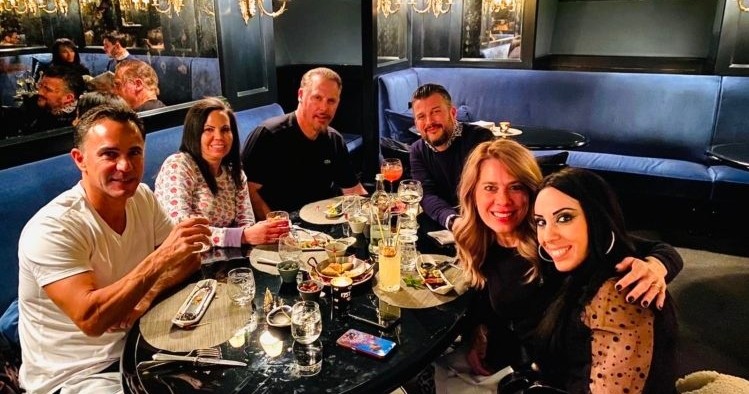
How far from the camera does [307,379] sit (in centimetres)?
133

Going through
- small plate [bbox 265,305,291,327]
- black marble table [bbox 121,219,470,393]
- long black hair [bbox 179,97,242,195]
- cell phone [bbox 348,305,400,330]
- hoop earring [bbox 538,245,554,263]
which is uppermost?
long black hair [bbox 179,97,242,195]

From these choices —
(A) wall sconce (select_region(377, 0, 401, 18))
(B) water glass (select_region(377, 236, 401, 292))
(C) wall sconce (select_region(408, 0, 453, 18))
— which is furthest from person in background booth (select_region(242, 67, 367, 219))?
(C) wall sconce (select_region(408, 0, 453, 18))

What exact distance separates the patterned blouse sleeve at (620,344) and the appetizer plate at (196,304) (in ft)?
3.65

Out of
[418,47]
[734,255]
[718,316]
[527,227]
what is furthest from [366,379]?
[418,47]

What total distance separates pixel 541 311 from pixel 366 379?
2.10 feet

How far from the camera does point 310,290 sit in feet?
5.58

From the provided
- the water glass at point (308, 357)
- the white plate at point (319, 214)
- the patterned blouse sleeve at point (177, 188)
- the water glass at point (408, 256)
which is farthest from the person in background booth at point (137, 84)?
the water glass at point (308, 357)

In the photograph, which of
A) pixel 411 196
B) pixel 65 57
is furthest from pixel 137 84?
pixel 411 196

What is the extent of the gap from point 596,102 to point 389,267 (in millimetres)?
4532

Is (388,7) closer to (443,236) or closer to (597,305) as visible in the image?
(443,236)

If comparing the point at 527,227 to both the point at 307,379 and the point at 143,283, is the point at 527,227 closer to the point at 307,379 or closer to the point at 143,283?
the point at 307,379

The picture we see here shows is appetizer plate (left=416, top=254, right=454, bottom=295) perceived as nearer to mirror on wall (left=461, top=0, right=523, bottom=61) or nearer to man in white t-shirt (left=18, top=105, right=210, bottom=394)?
man in white t-shirt (left=18, top=105, right=210, bottom=394)

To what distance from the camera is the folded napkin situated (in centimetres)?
216

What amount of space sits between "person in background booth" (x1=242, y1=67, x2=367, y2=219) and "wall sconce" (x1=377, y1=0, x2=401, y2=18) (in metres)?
2.63
